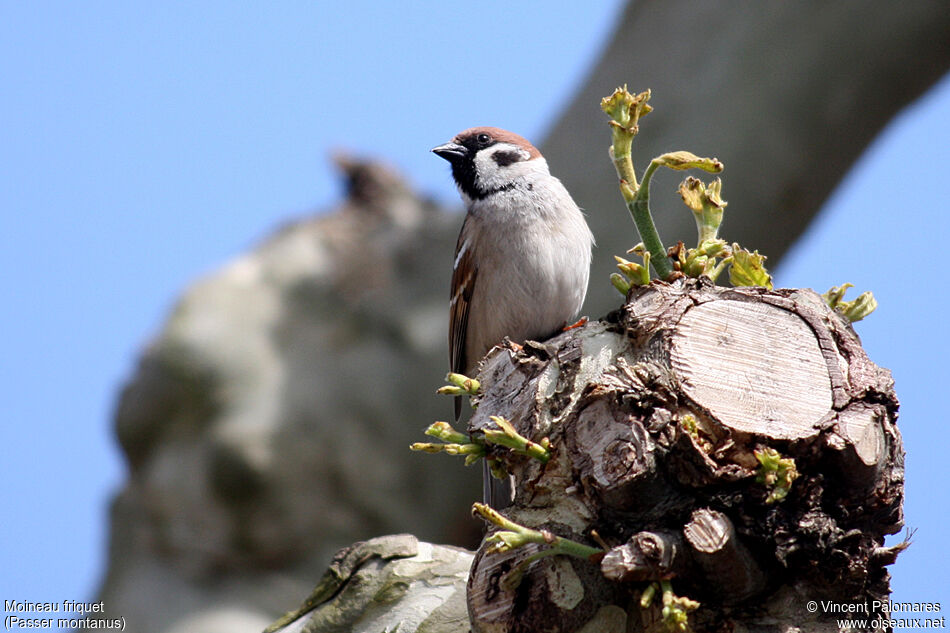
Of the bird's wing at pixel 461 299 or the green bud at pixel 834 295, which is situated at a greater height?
the bird's wing at pixel 461 299

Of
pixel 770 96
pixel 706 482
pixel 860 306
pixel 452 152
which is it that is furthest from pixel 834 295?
pixel 770 96

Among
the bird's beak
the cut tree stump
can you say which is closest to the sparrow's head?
the bird's beak

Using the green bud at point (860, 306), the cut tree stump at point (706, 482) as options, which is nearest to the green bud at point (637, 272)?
the cut tree stump at point (706, 482)

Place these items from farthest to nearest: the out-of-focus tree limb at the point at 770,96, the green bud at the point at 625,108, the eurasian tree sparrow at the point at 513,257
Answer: the out-of-focus tree limb at the point at 770,96, the eurasian tree sparrow at the point at 513,257, the green bud at the point at 625,108

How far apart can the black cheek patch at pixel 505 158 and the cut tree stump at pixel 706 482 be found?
2.20 m

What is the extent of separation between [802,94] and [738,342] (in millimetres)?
4028

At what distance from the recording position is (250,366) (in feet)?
24.4

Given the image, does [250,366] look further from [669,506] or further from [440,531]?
[669,506]

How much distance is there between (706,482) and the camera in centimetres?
181

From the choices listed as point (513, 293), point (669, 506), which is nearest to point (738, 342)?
point (669, 506)

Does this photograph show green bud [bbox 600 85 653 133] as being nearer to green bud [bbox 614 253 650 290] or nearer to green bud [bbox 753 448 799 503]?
green bud [bbox 614 253 650 290]

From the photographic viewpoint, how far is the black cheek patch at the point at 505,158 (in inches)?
161

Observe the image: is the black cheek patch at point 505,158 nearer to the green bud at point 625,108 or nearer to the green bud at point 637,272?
the green bud at point 625,108

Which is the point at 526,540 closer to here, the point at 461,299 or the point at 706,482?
the point at 706,482
